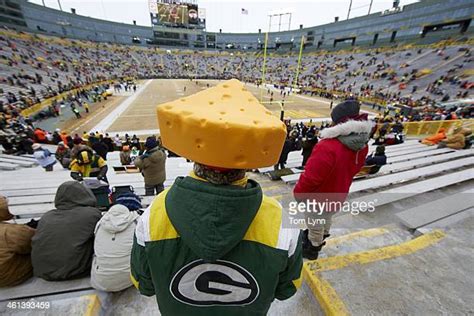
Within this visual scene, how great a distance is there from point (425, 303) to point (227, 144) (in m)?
2.30

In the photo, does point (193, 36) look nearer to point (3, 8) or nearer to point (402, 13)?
point (3, 8)

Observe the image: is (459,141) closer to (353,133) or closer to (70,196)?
(353,133)

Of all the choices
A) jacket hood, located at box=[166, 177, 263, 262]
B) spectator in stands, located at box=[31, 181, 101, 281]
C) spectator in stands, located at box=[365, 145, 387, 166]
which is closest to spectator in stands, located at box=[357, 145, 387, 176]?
spectator in stands, located at box=[365, 145, 387, 166]

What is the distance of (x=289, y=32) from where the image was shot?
72.6 meters

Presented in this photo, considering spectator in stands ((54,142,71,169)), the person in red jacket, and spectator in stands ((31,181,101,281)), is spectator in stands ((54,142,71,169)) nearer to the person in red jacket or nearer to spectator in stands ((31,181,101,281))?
spectator in stands ((31,181,101,281))

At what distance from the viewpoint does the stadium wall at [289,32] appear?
124 ft

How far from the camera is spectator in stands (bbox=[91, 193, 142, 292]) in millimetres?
1853

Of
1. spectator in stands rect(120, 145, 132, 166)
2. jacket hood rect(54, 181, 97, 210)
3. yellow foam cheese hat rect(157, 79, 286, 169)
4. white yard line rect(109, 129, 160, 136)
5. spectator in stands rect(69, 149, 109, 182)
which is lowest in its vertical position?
white yard line rect(109, 129, 160, 136)

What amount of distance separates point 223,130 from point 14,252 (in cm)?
246

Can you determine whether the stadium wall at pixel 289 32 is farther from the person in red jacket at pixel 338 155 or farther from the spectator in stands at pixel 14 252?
the spectator in stands at pixel 14 252

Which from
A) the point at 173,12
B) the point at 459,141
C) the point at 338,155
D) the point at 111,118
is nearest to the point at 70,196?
the point at 338,155

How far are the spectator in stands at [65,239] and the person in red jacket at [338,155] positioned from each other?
210 centimetres

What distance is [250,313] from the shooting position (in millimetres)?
1061

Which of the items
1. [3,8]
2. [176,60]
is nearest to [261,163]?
[3,8]
